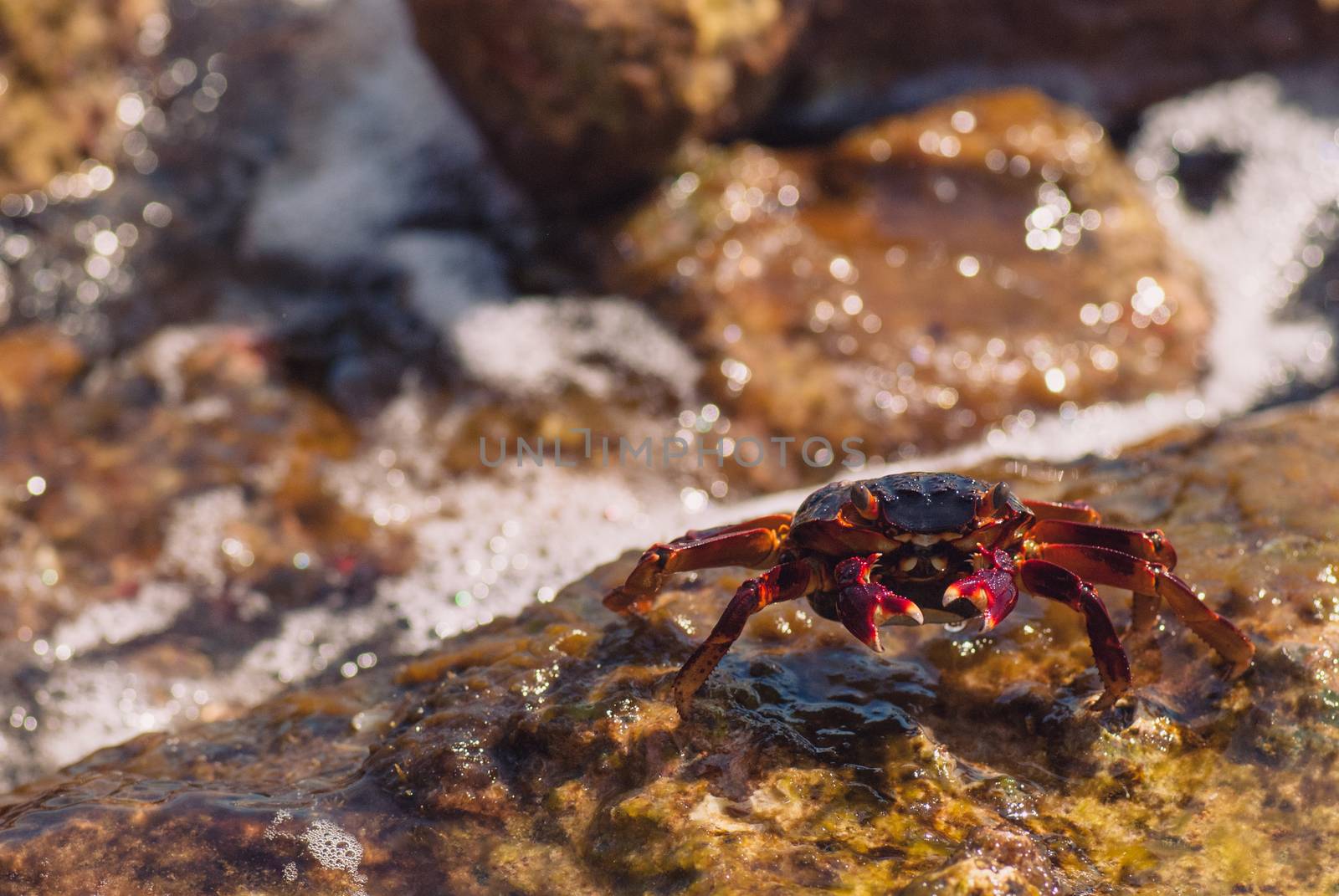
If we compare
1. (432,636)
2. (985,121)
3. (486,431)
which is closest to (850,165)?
(985,121)

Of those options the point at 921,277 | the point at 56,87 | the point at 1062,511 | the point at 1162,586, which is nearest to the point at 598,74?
the point at 921,277

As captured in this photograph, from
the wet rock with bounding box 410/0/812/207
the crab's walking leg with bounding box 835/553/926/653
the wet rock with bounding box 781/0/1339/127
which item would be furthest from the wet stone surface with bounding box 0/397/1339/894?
the wet rock with bounding box 781/0/1339/127

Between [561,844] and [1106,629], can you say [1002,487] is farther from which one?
[561,844]

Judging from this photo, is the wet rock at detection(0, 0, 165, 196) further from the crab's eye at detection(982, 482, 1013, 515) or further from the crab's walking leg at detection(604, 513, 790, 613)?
the crab's eye at detection(982, 482, 1013, 515)

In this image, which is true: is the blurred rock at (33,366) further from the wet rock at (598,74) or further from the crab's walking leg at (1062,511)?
the crab's walking leg at (1062,511)

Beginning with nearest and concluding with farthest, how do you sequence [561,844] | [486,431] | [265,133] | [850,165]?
[561,844]
[486,431]
[850,165]
[265,133]
